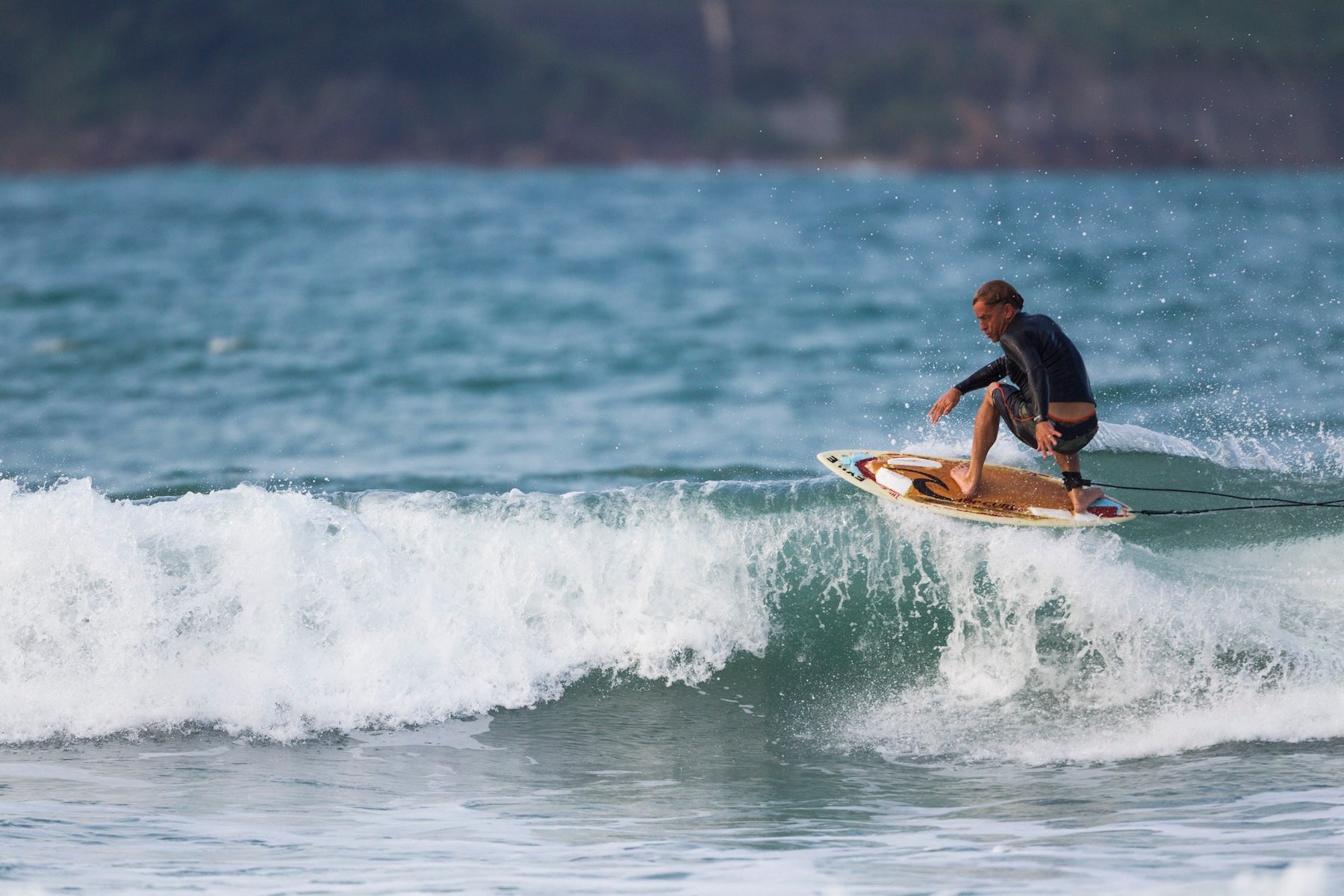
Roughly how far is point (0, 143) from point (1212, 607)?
10562 centimetres

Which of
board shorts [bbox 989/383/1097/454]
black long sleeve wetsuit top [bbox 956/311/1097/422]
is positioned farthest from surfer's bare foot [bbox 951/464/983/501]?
black long sleeve wetsuit top [bbox 956/311/1097/422]

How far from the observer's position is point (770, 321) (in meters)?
19.1

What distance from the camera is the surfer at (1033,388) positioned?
650 cm

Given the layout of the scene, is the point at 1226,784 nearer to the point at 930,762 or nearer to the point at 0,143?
the point at 930,762

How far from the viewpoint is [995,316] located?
6469 mm

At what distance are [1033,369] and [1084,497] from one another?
3.45ft

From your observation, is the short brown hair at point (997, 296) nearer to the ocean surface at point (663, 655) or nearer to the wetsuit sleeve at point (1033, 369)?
the wetsuit sleeve at point (1033, 369)

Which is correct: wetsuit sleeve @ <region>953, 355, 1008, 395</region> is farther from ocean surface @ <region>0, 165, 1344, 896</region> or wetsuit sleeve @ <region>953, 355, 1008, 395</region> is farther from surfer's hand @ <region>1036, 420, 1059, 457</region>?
ocean surface @ <region>0, 165, 1344, 896</region>

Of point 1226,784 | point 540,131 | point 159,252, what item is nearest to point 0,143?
point 540,131

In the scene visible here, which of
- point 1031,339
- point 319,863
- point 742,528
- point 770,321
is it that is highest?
point 770,321

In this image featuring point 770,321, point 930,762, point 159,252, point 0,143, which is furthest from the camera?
point 0,143

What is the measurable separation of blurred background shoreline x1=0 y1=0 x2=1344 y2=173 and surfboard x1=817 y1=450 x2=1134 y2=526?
94828 millimetres

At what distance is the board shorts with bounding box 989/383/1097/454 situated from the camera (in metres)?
6.70

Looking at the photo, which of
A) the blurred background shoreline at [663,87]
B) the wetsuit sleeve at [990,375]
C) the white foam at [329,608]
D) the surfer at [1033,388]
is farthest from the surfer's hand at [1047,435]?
the blurred background shoreline at [663,87]
